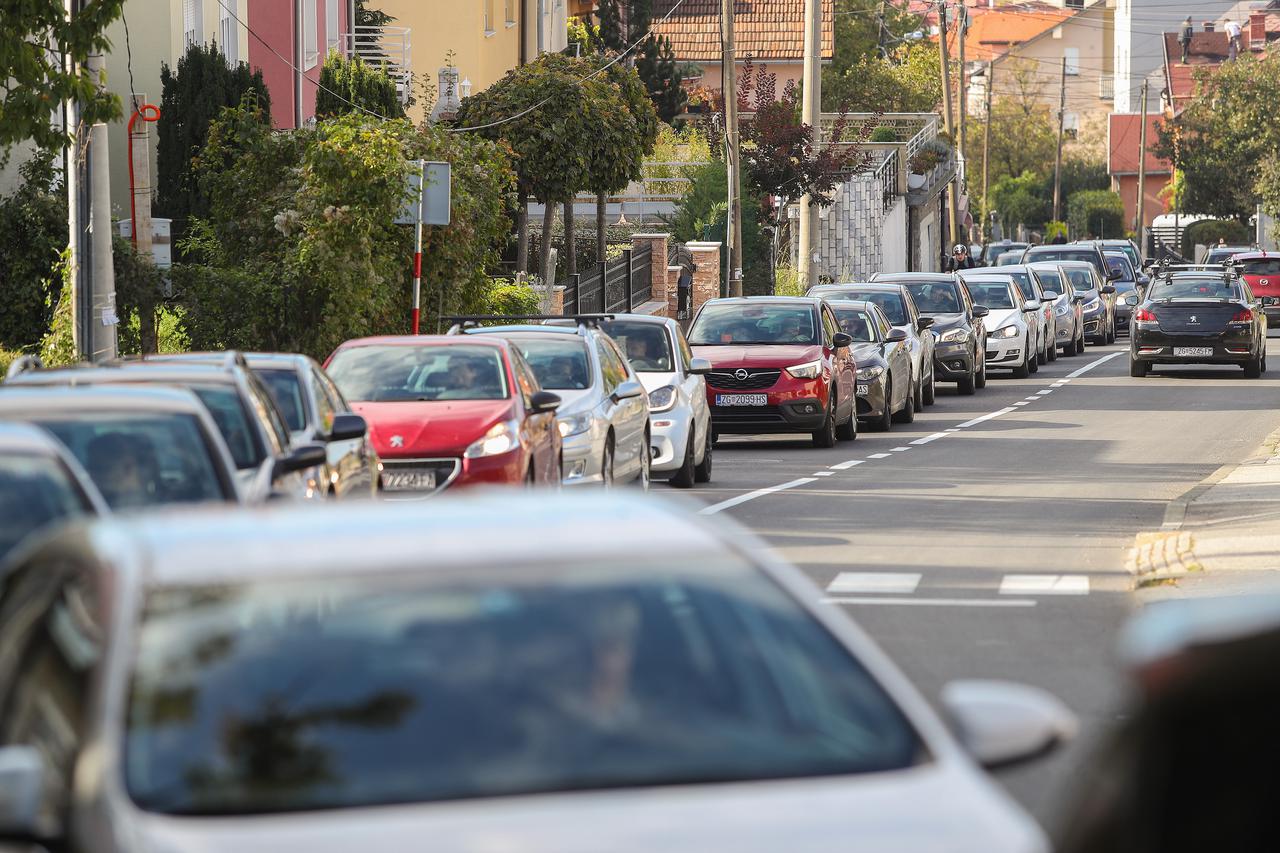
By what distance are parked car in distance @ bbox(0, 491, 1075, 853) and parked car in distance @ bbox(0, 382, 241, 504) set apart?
3948 millimetres

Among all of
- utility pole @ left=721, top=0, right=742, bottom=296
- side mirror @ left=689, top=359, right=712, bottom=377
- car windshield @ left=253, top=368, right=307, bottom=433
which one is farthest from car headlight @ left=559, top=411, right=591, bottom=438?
utility pole @ left=721, top=0, right=742, bottom=296

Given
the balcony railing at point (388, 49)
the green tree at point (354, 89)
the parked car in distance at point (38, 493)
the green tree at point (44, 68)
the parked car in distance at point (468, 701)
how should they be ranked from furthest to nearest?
the balcony railing at point (388, 49) → the green tree at point (354, 89) → the green tree at point (44, 68) → the parked car in distance at point (38, 493) → the parked car in distance at point (468, 701)

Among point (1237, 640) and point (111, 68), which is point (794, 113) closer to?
point (111, 68)

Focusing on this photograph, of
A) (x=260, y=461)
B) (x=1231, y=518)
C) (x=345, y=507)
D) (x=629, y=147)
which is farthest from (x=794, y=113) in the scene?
(x=345, y=507)

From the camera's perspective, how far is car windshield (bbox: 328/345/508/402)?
16406 millimetres

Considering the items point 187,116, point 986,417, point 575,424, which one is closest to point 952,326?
point 986,417

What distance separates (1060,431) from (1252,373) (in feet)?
39.9

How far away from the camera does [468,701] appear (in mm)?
4203

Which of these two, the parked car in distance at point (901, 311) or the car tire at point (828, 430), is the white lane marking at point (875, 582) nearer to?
the car tire at point (828, 430)

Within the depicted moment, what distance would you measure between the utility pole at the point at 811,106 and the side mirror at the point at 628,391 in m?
19.9

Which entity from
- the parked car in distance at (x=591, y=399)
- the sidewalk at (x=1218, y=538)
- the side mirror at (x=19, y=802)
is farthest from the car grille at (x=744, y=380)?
the side mirror at (x=19, y=802)

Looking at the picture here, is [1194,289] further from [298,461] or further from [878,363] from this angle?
[298,461]

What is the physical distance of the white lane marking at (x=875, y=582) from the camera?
44.1ft

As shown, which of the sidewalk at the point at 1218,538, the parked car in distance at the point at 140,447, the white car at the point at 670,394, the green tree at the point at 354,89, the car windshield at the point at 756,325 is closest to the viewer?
the parked car in distance at the point at 140,447
